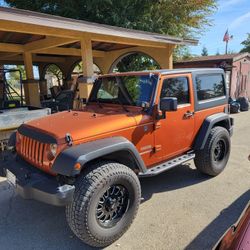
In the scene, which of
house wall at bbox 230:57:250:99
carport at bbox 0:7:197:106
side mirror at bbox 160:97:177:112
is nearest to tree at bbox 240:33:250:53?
house wall at bbox 230:57:250:99

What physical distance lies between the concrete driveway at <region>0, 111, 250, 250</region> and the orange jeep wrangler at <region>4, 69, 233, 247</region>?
0.28 meters

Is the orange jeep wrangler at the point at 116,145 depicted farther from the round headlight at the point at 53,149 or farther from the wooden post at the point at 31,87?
the wooden post at the point at 31,87

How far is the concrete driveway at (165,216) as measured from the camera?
2.99 meters

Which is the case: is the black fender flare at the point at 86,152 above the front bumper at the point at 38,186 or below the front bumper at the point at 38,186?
above

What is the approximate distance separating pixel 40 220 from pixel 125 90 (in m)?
2.21

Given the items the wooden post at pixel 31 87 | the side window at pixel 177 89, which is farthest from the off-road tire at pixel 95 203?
the wooden post at pixel 31 87

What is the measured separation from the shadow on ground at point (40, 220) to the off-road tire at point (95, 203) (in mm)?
284

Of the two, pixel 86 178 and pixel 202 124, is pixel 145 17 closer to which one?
pixel 202 124

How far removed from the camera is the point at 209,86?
463cm

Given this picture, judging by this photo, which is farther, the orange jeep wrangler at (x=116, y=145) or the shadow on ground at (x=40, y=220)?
the shadow on ground at (x=40, y=220)

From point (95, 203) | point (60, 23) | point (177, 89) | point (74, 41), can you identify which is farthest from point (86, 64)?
point (95, 203)

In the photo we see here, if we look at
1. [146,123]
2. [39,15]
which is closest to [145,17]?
[39,15]

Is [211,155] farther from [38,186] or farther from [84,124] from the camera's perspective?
[38,186]

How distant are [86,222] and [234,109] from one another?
35.3 feet
